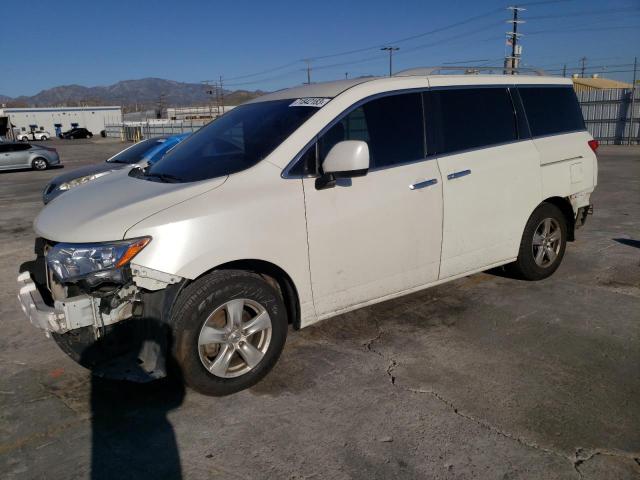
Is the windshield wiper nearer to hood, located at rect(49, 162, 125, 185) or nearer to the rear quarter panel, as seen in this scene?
the rear quarter panel

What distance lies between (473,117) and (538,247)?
150 cm

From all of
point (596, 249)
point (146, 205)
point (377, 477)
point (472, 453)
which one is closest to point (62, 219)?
point (146, 205)

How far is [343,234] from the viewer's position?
11.1ft

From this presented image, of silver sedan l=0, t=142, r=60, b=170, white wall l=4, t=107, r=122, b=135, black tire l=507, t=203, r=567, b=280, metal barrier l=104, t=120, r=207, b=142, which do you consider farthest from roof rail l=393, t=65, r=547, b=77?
white wall l=4, t=107, r=122, b=135

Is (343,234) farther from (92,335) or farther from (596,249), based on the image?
(596,249)

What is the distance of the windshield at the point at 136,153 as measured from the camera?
9.92 metres

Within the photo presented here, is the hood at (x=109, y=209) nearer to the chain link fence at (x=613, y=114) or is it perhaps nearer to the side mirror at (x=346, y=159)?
the side mirror at (x=346, y=159)

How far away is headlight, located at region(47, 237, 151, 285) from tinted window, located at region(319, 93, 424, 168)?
1.44 meters

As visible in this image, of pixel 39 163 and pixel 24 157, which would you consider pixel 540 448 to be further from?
pixel 39 163

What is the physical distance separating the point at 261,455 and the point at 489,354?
72.7 inches

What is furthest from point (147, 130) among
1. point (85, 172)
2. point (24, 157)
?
point (85, 172)

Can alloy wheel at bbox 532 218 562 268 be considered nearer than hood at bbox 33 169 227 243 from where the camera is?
No

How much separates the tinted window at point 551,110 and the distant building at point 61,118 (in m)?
83.1

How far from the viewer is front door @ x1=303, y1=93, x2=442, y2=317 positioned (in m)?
3.34
